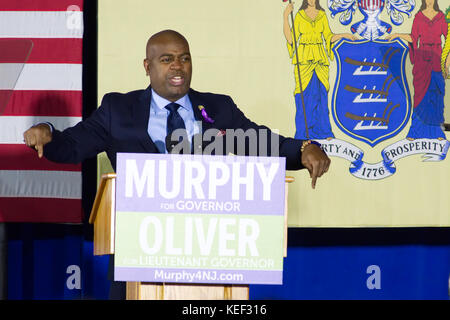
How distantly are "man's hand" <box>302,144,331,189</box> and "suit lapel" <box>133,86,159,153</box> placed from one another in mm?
887

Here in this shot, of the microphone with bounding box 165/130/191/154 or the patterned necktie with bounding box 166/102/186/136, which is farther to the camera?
the patterned necktie with bounding box 166/102/186/136

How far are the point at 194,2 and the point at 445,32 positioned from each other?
1.74 m

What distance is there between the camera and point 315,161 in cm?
364

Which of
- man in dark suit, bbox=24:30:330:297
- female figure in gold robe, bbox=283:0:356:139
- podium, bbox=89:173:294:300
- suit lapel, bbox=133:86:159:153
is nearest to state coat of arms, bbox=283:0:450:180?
female figure in gold robe, bbox=283:0:356:139

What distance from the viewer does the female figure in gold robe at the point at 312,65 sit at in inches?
217

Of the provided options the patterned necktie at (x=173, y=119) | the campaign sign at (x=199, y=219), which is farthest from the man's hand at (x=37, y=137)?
the patterned necktie at (x=173, y=119)

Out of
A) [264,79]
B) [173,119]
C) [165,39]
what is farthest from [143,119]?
[264,79]

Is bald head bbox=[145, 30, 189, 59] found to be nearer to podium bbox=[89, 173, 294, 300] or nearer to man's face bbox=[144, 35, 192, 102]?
man's face bbox=[144, 35, 192, 102]

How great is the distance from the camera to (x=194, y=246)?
3.31m

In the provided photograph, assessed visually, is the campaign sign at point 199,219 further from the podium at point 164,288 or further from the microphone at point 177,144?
the microphone at point 177,144

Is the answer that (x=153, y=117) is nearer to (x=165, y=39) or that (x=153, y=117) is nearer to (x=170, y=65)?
(x=170, y=65)

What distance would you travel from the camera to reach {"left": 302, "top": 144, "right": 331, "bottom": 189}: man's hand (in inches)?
142
